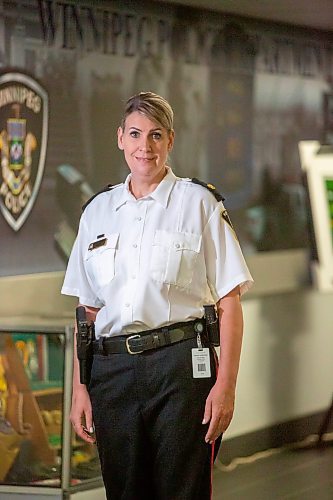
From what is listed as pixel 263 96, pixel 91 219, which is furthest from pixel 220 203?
pixel 263 96

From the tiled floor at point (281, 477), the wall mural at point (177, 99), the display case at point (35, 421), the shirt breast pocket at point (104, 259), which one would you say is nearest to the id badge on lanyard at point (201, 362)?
the shirt breast pocket at point (104, 259)

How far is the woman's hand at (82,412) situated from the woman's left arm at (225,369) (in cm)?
33

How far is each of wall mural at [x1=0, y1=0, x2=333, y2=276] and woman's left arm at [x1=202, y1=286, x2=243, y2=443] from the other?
1197 millimetres

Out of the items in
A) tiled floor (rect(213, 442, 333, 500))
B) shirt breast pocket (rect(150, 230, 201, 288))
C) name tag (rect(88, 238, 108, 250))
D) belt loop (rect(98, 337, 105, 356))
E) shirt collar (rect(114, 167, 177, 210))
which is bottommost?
tiled floor (rect(213, 442, 333, 500))

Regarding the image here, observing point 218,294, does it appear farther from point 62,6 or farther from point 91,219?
point 62,6

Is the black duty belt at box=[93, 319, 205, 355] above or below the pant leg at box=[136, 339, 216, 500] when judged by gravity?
above

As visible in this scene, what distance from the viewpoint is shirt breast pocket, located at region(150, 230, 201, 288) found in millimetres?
2541

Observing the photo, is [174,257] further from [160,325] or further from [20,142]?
[20,142]

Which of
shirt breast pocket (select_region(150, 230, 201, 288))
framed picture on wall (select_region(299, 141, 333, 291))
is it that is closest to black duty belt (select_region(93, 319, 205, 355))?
shirt breast pocket (select_region(150, 230, 201, 288))

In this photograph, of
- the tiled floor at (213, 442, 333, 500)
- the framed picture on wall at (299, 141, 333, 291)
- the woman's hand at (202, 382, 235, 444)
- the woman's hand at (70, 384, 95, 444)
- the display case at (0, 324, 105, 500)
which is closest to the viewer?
the woman's hand at (202, 382, 235, 444)

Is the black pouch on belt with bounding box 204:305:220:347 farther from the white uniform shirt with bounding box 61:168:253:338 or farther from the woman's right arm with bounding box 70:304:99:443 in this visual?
the woman's right arm with bounding box 70:304:99:443

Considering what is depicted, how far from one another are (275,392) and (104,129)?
4.95ft

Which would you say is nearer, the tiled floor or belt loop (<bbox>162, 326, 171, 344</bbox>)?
belt loop (<bbox>162, 326, 171, 344</bbox>)

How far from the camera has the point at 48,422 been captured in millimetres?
3527
